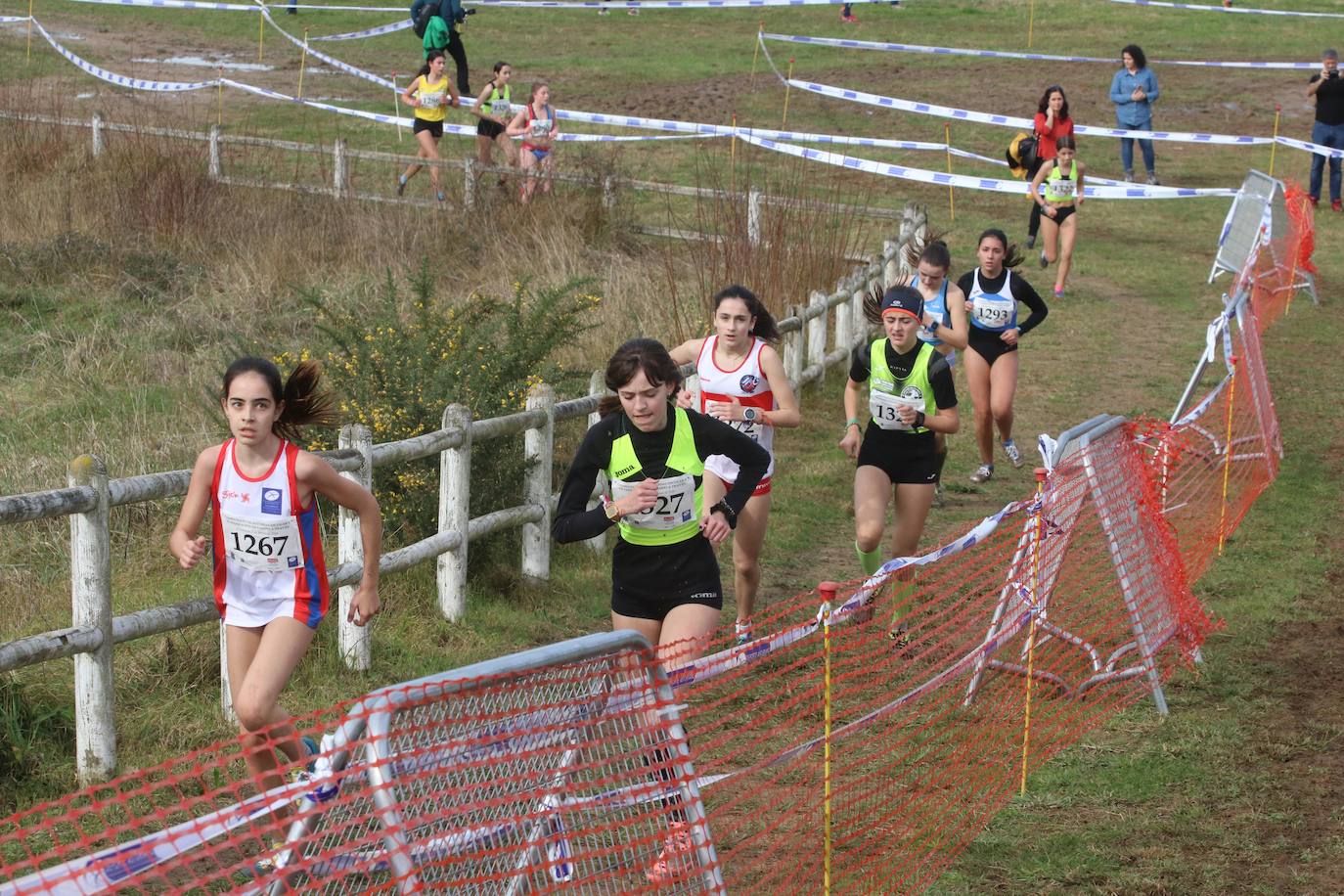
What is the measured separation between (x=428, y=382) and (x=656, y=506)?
326 cm

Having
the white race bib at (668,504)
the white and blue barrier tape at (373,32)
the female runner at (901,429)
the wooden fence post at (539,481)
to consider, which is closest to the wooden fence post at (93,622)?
the white race bib at (668,504)

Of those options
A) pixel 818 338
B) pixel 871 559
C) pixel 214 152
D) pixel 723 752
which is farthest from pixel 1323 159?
pixel 723 752

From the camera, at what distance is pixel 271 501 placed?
517 centimetres

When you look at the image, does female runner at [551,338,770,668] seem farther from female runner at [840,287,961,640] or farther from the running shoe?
female runner at [840,287,961,640]

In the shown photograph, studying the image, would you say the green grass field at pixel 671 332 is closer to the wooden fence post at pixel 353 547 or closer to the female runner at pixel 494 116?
the wooden fence post at pixel 353 547

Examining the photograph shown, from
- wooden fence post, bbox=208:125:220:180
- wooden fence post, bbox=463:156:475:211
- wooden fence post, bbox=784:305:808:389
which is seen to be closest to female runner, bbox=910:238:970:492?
wooden fence post, bbox=784:305:808:389

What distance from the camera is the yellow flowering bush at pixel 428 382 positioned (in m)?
8.46

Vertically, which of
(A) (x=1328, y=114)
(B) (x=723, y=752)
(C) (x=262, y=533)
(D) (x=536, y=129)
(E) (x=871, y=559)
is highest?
(A) (x=1328, y=114)

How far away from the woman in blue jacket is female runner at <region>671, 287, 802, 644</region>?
16.8m

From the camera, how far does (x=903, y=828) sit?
575cm

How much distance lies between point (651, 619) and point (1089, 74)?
2875 cm

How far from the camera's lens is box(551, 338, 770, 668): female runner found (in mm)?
5691

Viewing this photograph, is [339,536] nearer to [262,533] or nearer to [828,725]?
[262,533]

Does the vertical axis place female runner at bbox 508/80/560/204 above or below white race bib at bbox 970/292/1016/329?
above
